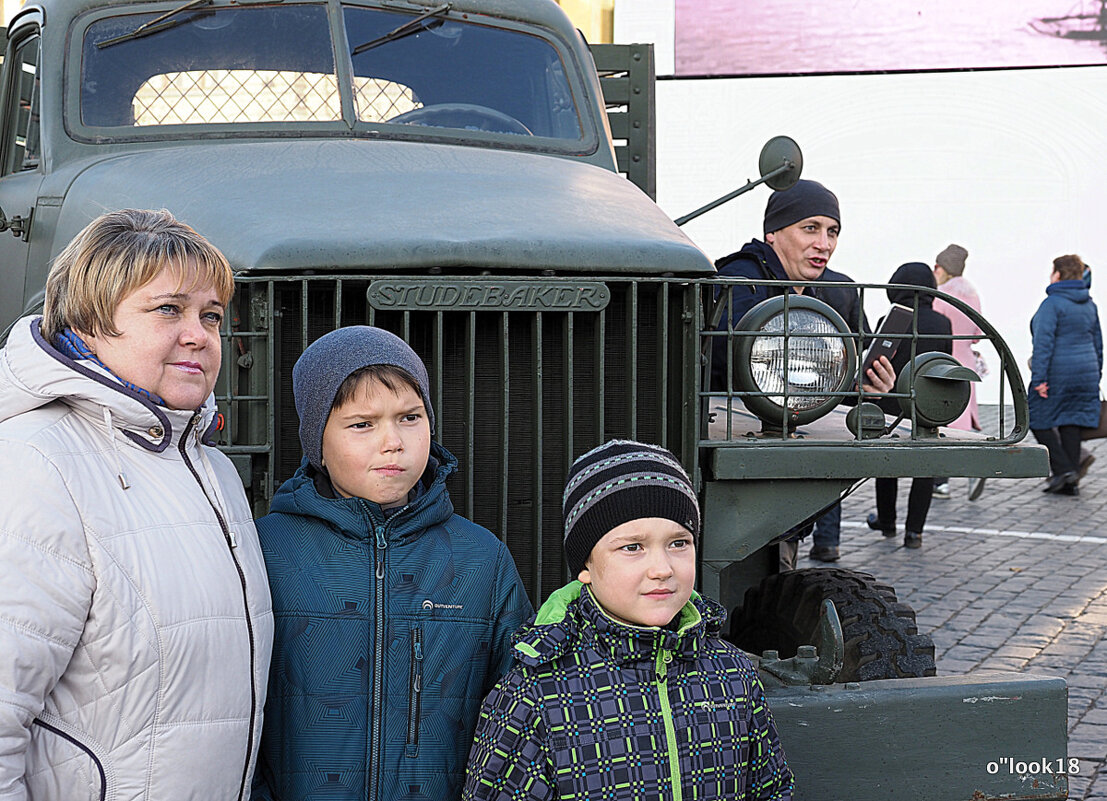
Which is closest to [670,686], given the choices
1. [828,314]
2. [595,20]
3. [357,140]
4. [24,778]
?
[24,778]

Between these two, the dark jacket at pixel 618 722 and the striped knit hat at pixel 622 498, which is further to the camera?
the striped knit hat at pixel 622 498

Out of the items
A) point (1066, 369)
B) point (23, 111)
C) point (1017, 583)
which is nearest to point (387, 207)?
point (23, 111)

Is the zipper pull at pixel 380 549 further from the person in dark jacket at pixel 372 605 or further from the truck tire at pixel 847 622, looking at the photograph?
the truck tire at pixel 847 622

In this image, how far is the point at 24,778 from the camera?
195 centimetres

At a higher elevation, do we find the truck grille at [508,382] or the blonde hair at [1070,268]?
the blonde hair at [1070,268]

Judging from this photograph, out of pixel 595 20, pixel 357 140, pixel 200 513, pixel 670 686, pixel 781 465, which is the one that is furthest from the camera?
pixel 595 20

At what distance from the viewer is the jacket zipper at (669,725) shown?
2338 millimetres

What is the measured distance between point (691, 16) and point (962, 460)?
42.4 feet

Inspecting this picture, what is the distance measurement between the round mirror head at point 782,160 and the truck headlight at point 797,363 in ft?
3.81

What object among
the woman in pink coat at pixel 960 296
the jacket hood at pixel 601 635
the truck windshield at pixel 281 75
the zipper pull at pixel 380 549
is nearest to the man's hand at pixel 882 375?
the truck windshield at pixel 281 75

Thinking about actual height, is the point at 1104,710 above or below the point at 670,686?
below

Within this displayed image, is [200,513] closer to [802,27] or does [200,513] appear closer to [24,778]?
[24,778]

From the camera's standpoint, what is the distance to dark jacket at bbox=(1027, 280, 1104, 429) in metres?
10.8

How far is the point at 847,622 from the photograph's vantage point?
381 cm
